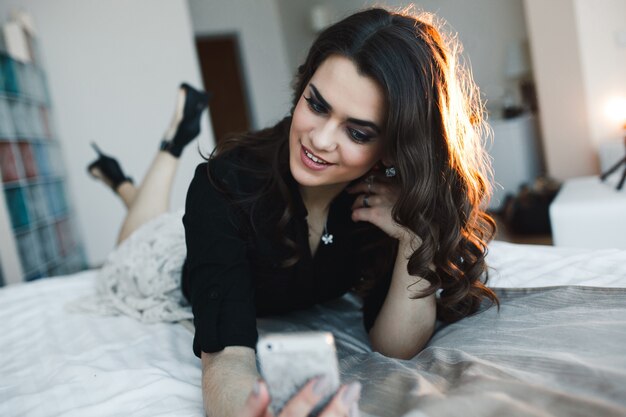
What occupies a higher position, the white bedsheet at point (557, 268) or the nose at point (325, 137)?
the nose at point (325, 137)

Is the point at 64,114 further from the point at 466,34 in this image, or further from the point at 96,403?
the point at 96,403

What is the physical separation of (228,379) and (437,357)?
37cm

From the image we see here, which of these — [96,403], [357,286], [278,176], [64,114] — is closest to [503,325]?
[357,286]

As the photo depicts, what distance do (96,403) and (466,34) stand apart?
17.7 feet

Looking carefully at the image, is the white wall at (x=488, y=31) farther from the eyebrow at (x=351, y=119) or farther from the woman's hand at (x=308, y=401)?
the woman's hand at (x=308, y=401)

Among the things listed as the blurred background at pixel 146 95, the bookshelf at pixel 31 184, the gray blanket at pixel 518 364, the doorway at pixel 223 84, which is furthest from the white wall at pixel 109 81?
the gray blanket at pixel 518 364

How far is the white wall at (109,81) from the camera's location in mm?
5152

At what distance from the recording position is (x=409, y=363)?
1.03m

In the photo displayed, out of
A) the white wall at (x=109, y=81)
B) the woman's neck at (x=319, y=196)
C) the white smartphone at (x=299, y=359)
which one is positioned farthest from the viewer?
the white wall at (x=109, y=81)

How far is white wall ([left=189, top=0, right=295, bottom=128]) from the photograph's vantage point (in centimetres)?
673

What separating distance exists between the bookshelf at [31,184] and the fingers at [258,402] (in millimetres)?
3205

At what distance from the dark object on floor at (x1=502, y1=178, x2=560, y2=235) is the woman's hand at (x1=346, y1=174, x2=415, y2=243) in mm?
3078

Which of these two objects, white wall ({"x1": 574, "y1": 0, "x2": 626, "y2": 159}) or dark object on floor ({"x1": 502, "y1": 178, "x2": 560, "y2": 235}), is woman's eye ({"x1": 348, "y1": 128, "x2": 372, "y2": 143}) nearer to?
dark object on floor ({"x1": 502, "y1": 178, "x2": 560, "y2": 235})

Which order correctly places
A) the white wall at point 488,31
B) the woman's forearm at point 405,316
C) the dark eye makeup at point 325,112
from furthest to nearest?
the white wall at point 488,31
the woman's forearm at point 405,316
the dark eye makeup at point 325,112
